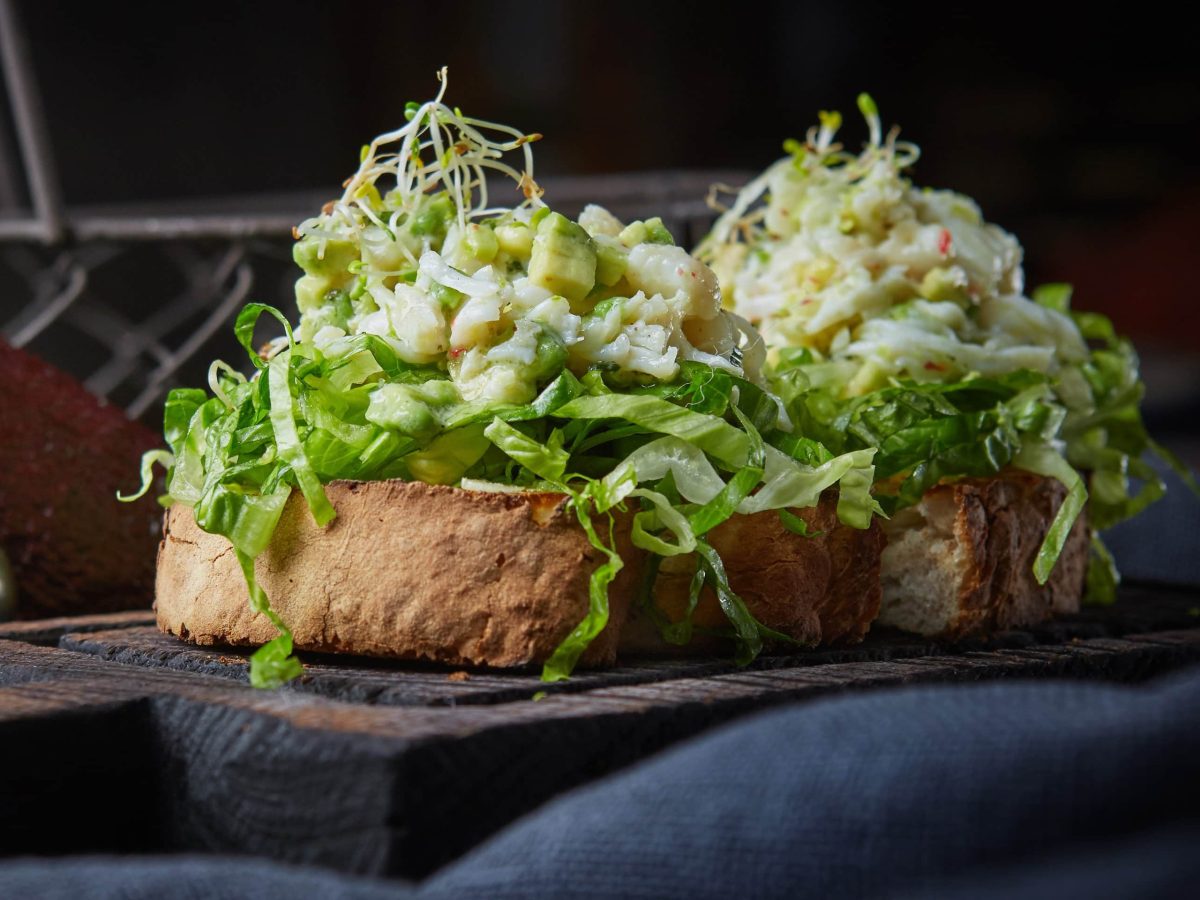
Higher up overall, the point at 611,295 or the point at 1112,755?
the point at 611,295

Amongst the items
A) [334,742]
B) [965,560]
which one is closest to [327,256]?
[334,742]

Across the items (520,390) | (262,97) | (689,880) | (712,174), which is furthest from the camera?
(262,97)

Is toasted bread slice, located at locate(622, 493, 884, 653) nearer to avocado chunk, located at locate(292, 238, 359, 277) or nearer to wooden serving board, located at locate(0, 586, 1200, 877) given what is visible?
wooden serving board, located at locate(0, 586, 1200, 877)

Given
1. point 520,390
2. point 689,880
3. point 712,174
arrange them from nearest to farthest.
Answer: point 689,880, point 520,390, point 712,174

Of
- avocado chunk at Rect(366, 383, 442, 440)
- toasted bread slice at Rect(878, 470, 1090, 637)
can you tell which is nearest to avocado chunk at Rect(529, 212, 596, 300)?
avocado chunk at Rect(366, 383, 442, 440)

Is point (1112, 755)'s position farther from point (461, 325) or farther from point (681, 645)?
point (461, 325)

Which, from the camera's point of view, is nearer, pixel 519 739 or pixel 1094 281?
pixel 519 739

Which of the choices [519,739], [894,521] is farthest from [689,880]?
[894,521]
